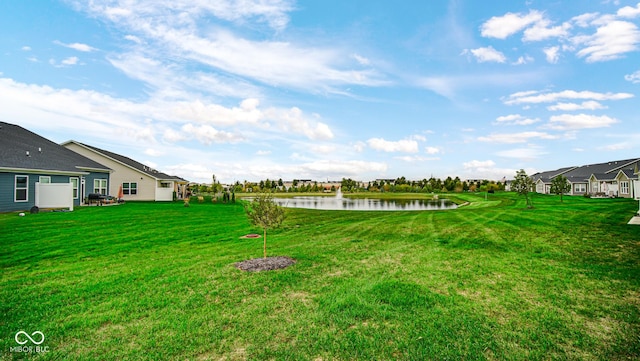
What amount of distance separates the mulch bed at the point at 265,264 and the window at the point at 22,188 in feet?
59.9

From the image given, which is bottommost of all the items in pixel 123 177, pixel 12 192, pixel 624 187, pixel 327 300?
pixel 327 300

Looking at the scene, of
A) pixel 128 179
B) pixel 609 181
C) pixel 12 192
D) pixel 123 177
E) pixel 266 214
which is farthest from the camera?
pixel 609 181

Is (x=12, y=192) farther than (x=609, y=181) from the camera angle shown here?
No

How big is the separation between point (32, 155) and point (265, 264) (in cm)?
2134

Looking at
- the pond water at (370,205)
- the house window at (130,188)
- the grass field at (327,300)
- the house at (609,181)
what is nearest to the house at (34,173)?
the house window at (130,188)

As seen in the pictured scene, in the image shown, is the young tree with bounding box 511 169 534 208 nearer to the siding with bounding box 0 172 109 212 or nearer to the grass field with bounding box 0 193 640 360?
the grass field with bounding box 0 193 640 360

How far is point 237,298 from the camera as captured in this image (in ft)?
16.2

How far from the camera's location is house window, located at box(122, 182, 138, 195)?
97.1ft

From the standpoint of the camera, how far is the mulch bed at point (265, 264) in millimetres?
6570

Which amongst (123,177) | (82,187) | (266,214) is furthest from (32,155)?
(266,214)

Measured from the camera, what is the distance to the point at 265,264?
6785 millimetres

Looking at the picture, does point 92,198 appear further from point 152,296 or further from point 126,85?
point 152,296

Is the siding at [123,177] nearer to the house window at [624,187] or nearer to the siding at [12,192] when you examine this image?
the siding at [12,192]

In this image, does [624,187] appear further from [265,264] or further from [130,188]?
[130,188]
